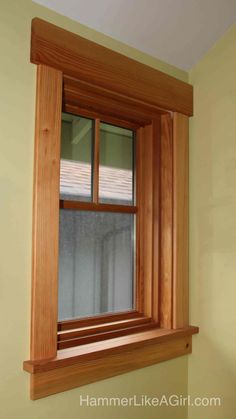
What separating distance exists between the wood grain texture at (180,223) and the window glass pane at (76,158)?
0.43 metres

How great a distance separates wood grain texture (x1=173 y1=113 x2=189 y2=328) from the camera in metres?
1.80

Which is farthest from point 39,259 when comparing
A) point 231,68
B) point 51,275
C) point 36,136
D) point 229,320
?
point 231,68

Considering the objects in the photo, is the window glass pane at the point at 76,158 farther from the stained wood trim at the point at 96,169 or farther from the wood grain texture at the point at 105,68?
the wood grain texture at the point at 105,68

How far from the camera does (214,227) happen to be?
5.91 ft

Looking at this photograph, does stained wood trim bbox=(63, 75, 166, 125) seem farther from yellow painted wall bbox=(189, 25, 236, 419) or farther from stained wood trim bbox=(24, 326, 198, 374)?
stained wood trim bbox=(24, 326, 198, 374)

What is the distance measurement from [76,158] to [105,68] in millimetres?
381

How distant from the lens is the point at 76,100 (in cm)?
158

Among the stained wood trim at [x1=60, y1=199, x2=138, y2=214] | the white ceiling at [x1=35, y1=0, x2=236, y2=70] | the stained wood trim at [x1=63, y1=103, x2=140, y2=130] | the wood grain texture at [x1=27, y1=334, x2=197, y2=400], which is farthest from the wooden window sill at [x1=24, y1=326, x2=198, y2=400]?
the white ceiling at [x1=35, y1=0, x2=236, y2=70]

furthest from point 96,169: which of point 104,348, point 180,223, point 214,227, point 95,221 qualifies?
point 104,348

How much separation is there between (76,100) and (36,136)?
33cm

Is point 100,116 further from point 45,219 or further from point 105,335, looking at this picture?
point 105,335

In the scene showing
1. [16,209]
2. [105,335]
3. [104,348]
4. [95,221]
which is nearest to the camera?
[16,209]

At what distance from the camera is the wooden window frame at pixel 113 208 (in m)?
1.33

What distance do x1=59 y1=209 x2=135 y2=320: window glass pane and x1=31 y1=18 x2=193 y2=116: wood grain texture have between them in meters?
0.54
